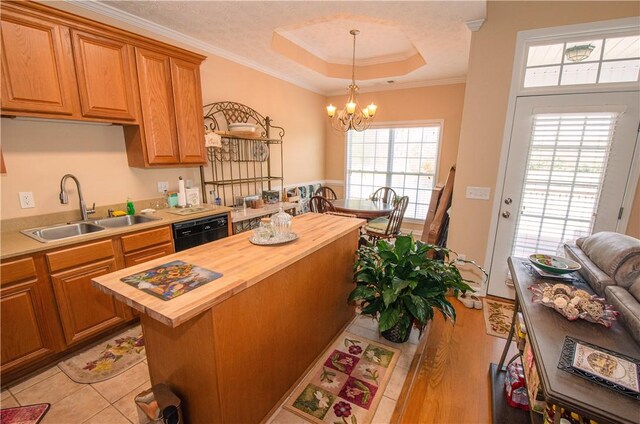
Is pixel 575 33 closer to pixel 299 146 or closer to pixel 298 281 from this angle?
pixel 298 281

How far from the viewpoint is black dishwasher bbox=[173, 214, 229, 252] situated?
2.62 meters

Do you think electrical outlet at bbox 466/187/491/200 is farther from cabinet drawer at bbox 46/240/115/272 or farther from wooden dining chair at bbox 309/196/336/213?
cabinet drawer at bbox 46/240/115/272

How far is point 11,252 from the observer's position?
5.58 ft

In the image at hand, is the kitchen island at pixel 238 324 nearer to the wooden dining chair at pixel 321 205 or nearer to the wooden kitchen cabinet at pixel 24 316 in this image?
the wooden kitchen cabinet at pixel 24 316

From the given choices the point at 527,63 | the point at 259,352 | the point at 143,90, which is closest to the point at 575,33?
the point at 527,63

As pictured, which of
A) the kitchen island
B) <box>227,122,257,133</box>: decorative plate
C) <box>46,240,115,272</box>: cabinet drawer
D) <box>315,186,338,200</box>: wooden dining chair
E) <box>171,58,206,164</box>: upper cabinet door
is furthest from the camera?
<box>315,186,338,200</box>: wooden dining chair

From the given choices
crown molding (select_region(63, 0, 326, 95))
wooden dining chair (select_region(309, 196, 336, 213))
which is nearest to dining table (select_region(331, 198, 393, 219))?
wooden dining chair (select_region(309, 196, 336, 213))

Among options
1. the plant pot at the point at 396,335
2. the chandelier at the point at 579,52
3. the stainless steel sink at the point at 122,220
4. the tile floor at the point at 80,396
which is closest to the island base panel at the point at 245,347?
the tile floor at the point at 80,396

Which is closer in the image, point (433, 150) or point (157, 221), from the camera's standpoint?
point (157, 221)

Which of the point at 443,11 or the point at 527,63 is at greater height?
the point at 443,11

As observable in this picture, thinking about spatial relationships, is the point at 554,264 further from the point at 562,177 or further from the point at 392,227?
the point at 392,227

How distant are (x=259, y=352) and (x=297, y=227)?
93cm

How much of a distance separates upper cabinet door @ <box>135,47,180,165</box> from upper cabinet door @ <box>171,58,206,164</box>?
0.19 ft

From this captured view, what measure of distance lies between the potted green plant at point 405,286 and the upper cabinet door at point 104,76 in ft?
8.18
